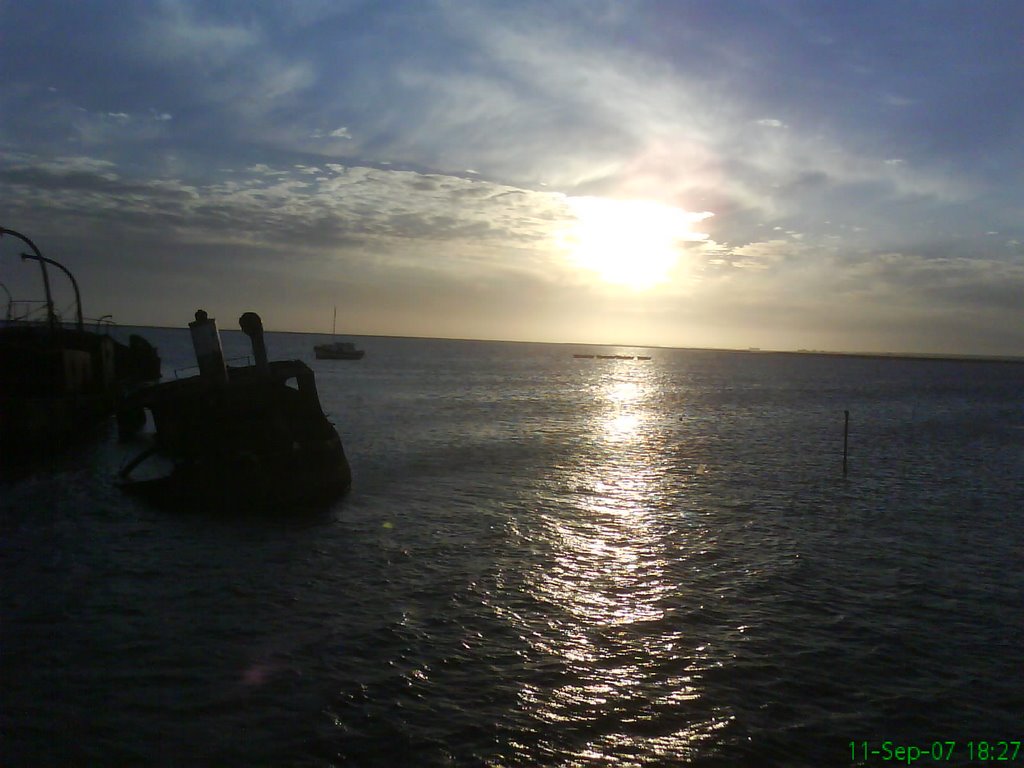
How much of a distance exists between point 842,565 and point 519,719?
457 inches

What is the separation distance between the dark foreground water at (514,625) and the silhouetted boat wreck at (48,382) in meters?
4.56

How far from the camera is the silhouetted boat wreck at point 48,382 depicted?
32.2 meters

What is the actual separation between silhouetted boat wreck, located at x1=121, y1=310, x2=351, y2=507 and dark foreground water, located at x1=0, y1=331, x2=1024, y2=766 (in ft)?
4.48

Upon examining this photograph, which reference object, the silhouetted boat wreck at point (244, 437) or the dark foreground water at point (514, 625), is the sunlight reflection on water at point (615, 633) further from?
the silhouetted boat wreck at point (244, 437)

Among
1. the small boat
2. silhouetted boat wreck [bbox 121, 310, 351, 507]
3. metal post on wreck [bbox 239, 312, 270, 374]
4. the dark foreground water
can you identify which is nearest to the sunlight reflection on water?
the dark foreground water

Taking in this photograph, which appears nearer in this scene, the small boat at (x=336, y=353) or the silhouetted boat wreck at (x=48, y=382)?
the silhouetted boat wreck at (x=48, y=382)

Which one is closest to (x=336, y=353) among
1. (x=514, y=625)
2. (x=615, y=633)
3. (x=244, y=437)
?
(x=244, y=437)

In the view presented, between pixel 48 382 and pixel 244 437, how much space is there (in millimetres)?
19262

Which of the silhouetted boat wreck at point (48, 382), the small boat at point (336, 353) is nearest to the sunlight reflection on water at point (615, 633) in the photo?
the silhouetted boat wreck at point (48, 382)

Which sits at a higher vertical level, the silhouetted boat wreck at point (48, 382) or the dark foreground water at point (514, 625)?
the silhouetted boat wreck at point (48, 382)

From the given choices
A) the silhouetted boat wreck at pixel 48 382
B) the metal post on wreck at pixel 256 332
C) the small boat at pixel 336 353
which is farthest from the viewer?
the small boat at pixel 336 353

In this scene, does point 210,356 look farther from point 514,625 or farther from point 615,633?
point 615,633

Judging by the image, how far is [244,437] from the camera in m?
24.5

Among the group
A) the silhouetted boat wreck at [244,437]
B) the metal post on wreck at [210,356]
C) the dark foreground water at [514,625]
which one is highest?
the metal post on wreck at [210,356]
